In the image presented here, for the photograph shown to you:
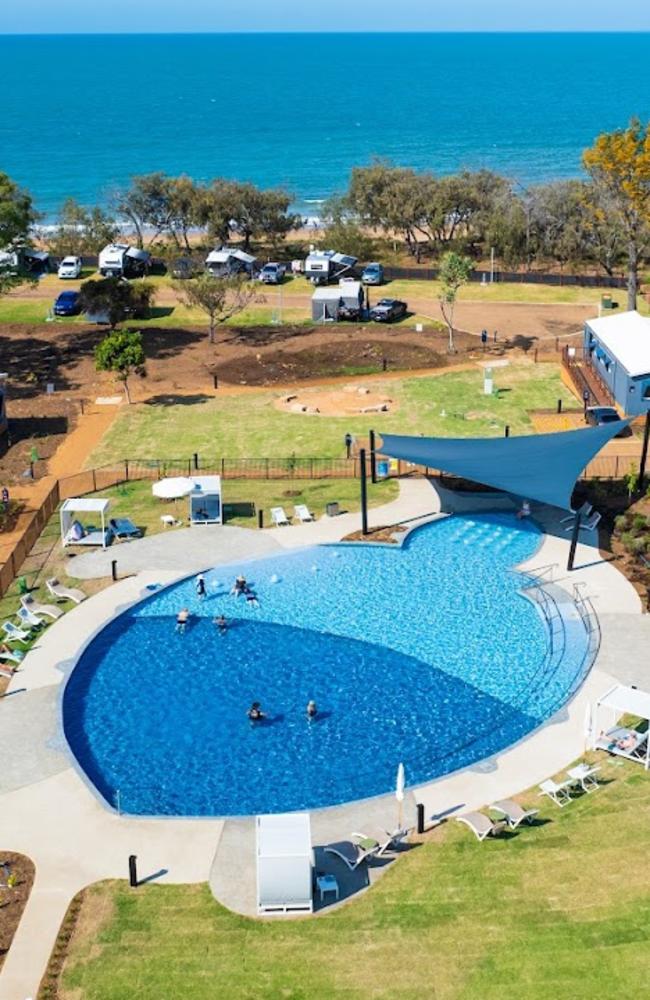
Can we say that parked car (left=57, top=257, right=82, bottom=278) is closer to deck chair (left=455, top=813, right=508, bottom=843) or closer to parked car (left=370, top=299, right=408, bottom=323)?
parked car (left=370, top=299, right=408, bottom=323)

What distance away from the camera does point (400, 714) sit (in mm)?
28578

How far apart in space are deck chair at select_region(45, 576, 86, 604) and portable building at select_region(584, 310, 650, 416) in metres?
25.3

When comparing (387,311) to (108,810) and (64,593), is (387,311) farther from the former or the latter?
(108,810)

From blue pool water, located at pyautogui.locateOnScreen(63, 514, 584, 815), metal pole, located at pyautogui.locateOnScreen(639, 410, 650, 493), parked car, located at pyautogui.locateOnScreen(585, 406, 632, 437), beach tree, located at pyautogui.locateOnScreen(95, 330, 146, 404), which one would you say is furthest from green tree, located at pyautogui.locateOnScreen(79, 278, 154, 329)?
metal pole, located at pyautogui.locateOnScreen(639, 410, 650, 493)

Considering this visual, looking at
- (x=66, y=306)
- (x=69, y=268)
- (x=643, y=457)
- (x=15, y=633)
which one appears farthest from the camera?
(x=69, y=268)

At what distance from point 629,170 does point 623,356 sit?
1887 cm

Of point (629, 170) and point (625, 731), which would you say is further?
point (629, 170)

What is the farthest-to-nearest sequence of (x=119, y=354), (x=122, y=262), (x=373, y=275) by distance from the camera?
(x=122, y=262), (x=373, y=275), (x=119, y=354)

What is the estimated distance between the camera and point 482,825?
2341cm

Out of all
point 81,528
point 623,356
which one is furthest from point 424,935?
point 623,356

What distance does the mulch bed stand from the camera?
20906 millimetres

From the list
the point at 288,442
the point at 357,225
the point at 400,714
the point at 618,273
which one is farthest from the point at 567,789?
the point at 357,225

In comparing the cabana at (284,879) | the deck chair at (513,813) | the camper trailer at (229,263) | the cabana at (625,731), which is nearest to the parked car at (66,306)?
the camper trailer at (229,263)

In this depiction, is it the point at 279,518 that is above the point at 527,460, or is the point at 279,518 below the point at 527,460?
below
